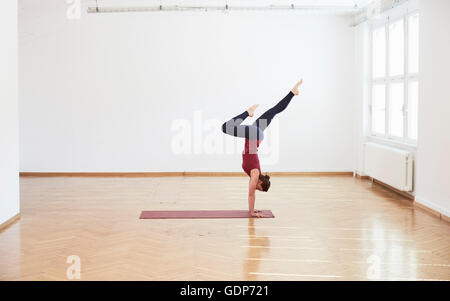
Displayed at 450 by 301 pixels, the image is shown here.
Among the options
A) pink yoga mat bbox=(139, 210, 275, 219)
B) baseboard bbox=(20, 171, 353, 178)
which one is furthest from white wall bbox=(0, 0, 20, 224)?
baseboard bbox=(20, 171, 353, 178)

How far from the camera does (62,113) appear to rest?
1052 cm

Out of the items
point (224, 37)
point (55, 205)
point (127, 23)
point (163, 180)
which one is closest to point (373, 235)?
point (55, 205)

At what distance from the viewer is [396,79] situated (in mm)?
8656

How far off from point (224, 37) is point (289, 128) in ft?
6.87

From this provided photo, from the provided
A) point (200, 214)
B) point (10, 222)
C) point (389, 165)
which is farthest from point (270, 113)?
point (10, 222)

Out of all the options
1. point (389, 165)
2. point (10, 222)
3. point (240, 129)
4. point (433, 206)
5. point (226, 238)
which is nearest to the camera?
point (226, 238)

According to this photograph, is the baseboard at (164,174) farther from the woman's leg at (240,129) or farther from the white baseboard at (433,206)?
the woman's leg at (240,129)

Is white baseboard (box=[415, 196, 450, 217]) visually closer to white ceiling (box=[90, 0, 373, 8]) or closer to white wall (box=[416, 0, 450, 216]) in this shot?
white wall (box=[416, 0, 450, 216])

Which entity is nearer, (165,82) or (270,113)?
(270,113)

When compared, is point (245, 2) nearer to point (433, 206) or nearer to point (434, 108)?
point (434, 108)

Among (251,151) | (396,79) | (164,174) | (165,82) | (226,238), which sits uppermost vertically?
(165,82)

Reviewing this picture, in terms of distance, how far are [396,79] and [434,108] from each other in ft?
5.97

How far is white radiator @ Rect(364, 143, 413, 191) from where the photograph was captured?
782 centimetres

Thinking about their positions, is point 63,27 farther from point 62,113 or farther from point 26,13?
point 62,113
